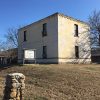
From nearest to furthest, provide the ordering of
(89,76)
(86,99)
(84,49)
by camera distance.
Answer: (86,99), (89,76), (84,49)

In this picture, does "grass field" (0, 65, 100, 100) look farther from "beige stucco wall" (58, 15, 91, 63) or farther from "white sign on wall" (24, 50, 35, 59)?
"beige stucco wall" (58, 15, 91, 63)

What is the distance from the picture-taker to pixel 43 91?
1371 cm

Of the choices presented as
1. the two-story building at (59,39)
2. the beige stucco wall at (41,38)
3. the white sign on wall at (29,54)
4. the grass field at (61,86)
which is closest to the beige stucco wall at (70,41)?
the two-story building at (59,39)

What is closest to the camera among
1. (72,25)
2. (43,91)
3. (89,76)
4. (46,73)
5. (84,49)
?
(43,91)

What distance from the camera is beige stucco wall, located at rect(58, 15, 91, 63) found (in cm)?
2770

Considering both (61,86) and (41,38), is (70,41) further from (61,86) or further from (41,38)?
(61,86)

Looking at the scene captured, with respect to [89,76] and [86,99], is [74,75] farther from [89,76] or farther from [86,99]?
[86,99]

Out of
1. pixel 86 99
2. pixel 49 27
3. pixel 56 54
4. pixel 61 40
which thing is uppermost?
pixel 49 27

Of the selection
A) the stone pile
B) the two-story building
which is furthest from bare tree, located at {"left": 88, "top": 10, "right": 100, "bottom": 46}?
the stone pile

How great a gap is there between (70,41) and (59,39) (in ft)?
7.87

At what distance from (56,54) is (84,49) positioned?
6171mm

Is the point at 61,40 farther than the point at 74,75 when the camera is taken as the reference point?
Yes

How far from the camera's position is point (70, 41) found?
1150 inches

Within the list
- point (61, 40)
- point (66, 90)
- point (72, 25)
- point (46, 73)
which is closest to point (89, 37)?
point (72, 25)
